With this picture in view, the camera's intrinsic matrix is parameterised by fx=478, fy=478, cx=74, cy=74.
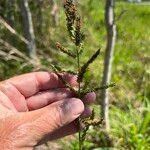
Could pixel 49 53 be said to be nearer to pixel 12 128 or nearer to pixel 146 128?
pixel 146 128

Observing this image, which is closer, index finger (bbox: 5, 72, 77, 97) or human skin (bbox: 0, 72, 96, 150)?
human skin (bbox: 0, 72, 96, 150)

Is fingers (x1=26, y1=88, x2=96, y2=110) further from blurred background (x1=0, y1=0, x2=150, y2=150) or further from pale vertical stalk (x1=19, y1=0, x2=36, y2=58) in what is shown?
pale vertical stalk (x1=19, y1=0, x2=36, y2=58)

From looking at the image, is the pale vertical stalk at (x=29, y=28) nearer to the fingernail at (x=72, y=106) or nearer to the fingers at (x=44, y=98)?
the fingers at (x=44, y=98)

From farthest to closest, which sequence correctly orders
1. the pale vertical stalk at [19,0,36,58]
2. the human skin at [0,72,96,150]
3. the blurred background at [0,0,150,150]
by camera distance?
the pale vertical stalk at [19,0,36,58] → the blurred background at [0,0,150,150] → the human skin at [0,72,96,150]

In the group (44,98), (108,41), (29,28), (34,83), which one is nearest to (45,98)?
(44,98)

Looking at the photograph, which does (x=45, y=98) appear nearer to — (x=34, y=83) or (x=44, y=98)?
(x=44, y=98)

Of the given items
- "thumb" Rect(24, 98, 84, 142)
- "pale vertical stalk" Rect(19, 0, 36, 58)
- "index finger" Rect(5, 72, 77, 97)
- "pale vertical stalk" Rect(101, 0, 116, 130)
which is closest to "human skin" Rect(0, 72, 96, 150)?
"thumb" Rect(24, 98, 84, 142)

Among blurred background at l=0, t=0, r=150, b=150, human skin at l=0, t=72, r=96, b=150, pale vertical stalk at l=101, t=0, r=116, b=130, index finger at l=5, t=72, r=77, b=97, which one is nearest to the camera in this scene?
human skin at l=0, t=72, r=96, b=150

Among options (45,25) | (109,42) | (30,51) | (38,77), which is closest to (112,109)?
(109,42)

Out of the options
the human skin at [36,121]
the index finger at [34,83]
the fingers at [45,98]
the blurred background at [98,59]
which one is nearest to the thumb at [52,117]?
the human skin at [36,121]
